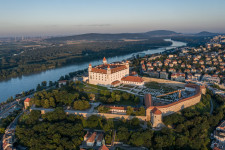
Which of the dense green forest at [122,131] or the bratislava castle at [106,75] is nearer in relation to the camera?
the dense green forest at [122,131]

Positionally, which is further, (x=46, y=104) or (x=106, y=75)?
(x=106, y=75)

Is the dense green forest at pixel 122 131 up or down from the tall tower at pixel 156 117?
down

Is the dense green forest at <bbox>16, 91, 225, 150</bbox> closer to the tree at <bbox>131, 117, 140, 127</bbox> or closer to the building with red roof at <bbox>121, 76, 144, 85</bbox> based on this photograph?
the tree at <bbox>131, 117, 140, 127</bbox>

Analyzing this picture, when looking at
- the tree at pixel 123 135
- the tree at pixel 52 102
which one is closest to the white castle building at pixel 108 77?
the tree at pixel 52 102

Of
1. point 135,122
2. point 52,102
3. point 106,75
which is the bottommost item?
point 135,122

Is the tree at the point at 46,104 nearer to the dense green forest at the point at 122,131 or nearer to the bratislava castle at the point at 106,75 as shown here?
the dense green forest at the point at 122,131

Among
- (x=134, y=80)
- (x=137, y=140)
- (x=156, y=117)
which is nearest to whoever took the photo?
(x=137, y=140)

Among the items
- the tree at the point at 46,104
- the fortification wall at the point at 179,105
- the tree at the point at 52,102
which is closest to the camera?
the fortification wall at the point at 179,105

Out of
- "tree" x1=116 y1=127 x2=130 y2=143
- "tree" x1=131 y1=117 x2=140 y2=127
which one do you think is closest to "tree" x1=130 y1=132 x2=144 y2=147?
"tree" x1=116 y1=127 x2=130 y2=143

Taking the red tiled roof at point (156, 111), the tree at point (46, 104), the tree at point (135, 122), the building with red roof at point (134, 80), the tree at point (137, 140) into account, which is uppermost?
the building with red roof at point (134, 80)

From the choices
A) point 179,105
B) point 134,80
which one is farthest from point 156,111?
point 134,80

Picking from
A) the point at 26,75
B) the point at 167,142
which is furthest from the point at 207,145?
the point at 26,75

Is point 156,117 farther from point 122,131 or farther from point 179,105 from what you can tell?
point 179,105

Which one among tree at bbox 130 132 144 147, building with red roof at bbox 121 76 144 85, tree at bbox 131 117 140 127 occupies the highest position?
building with red roof at bbox 121 76 144 85
